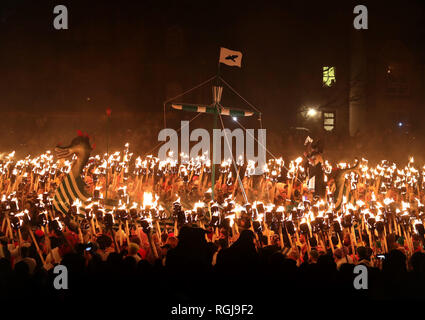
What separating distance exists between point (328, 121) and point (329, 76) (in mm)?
2993

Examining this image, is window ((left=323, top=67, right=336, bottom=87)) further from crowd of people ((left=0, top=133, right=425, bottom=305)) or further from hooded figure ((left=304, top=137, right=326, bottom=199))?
crowd of people ((left=0, top=133, right=425, bottom=305))

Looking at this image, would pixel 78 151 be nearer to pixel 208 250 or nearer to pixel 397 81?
pixel 208 250

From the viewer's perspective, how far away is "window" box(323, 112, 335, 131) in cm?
2877

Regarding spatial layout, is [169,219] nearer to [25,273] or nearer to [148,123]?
[25,273]

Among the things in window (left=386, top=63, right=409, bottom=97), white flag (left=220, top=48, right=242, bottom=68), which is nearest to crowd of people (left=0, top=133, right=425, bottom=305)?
white flag (left=220, top=48, right=242, bottom=68)

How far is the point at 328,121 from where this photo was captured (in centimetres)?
2902

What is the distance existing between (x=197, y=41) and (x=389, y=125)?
14.1 metres

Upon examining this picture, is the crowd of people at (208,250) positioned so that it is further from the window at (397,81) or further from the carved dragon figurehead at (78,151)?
the window at (397,81)

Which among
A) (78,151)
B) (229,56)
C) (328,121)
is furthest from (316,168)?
(328,121)

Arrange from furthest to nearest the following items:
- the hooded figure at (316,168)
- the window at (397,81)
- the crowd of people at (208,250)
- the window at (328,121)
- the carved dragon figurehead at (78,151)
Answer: the window at (397,81) → the window at (328,121) → the hooded figure at (316,168) → the carved dragon figurehead at (78,151) → the crowd of people at (208,250)

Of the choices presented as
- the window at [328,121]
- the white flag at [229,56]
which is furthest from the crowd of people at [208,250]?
the window at [328,121]

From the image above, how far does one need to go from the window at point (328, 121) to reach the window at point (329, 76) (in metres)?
1.95

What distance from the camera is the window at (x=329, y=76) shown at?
93.6 feet

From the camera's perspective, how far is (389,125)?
2917 centimetres
